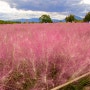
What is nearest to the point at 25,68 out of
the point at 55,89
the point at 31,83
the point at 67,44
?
the point at 31,83

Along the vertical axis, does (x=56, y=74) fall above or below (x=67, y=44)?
below

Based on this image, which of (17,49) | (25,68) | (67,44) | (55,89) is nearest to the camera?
(55,89)

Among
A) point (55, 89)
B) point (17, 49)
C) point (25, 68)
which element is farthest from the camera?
point (17, 49)

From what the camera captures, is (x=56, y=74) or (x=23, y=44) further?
(x=23, y=44)

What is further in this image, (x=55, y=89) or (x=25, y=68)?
(x=25, y=68)

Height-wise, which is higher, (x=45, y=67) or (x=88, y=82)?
(x=45, y=67)

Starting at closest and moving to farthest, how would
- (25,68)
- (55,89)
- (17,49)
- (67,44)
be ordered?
(55,89) → (25,68) → (17,49) → (67,44)

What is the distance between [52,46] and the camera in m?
2.20

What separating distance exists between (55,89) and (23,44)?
0.51m

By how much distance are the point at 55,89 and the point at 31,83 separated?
7.0 inches

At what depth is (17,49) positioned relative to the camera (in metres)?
2.17

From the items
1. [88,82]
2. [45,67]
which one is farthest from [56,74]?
[88,82]

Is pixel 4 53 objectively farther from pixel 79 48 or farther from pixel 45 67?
pixel 79 48

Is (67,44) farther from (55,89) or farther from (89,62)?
(55,89)
